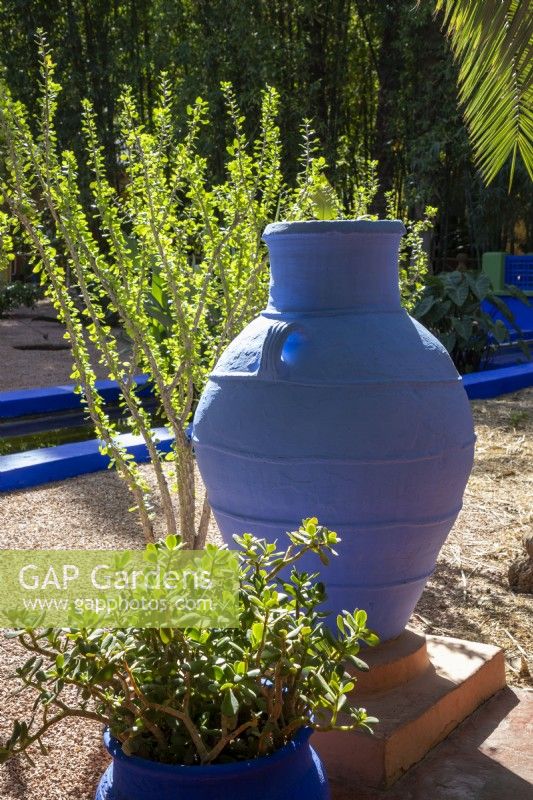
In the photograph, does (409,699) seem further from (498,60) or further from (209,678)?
(498,60)

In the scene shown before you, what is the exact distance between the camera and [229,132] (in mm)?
11234

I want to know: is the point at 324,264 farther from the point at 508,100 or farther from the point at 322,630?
the point at 508,100

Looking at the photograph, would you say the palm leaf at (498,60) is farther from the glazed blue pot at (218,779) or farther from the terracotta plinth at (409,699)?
the glazed blue pot at (218,779)

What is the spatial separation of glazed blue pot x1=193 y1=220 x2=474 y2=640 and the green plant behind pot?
5.32 m

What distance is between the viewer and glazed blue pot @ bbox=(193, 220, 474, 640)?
1916 mm

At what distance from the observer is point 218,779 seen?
1.34m

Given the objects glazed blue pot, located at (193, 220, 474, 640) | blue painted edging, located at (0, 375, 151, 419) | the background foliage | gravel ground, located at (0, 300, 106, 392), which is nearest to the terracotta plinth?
glazed blue pot, located at (193, 220, 474, 640)

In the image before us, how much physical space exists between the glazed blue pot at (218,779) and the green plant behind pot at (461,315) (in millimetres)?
6089

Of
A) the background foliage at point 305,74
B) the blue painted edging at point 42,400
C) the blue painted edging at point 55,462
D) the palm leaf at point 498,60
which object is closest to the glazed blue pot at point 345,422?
the palm leaf at point 498,60

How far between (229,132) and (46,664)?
31.8ft

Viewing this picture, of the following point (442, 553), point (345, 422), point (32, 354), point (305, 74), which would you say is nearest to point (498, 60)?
point (442, 553)

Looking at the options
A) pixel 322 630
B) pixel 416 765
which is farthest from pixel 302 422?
pixel 416 765

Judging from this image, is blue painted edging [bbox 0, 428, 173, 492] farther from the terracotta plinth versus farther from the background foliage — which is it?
the background foliage

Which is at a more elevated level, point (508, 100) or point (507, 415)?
point (508, 100)
